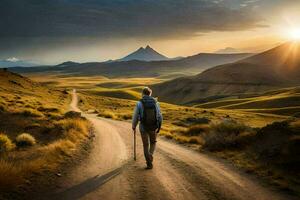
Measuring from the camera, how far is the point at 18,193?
8.91m

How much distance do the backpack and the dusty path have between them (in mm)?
1565

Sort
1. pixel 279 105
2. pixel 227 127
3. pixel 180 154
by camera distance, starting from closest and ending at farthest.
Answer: pixel 180 154, pixel 227 127, pixel 279 105

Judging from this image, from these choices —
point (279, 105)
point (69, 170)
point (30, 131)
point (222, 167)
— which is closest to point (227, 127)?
point (222, 167)

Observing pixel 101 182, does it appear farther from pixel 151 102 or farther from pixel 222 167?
Answer: pixel 222 167

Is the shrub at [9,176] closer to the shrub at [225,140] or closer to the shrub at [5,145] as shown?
the shrub at [5,145]

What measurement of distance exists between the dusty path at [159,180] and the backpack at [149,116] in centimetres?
157

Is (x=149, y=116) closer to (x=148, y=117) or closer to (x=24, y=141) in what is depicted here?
(x=148, y=117)

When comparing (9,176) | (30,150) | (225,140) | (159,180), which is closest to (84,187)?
(9,176)

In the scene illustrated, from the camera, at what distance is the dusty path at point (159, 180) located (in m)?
9.28

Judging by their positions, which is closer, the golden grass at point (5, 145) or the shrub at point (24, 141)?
the golden grass at point (5, 145)

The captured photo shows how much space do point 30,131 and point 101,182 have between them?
1686cm

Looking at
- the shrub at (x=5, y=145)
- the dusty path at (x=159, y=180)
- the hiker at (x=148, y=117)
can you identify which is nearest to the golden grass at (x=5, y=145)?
the shrub at (x=5, y=145)

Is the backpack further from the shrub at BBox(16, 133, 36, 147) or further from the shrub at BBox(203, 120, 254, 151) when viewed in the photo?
the shrub at BBox(16, 133, 36, 147)

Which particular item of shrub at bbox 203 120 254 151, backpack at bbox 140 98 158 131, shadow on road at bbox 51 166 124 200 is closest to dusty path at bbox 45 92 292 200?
shadow on road at bbox 51 166 124 200
